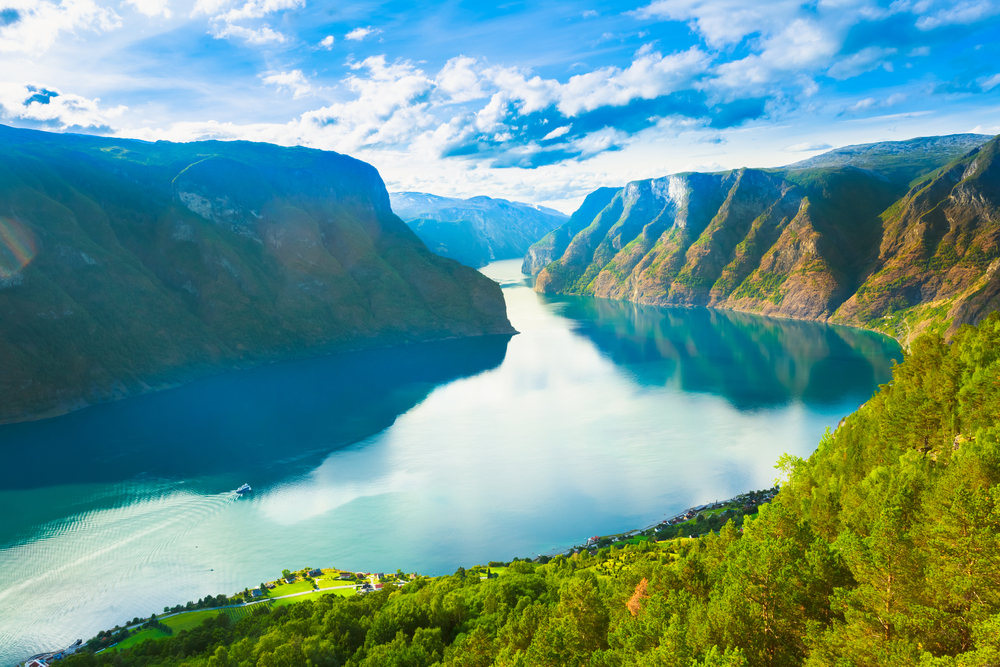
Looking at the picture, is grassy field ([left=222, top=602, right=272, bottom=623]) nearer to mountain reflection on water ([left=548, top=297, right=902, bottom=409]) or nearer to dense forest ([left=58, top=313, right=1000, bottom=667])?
dense forest ([left=58, top=313, right=1000, bottom=667])

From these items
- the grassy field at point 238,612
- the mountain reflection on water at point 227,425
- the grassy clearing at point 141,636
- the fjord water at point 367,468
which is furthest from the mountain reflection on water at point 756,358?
the grassy clearing at point 141,636

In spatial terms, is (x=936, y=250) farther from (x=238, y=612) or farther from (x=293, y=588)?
(x=238, y=612)

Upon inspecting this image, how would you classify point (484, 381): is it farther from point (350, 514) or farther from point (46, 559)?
point (46, 559)

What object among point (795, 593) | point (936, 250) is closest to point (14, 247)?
point (795, 593)

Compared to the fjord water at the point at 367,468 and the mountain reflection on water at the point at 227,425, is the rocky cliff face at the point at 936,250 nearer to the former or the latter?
the fjord water at the point at 367,468

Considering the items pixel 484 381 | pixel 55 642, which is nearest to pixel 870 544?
pixel 55 642

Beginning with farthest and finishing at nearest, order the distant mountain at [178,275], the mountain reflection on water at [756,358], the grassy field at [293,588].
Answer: the distant mountain at [178,275]
the mountain reflection on water at [756,358]
the grassy field at [293,588]
